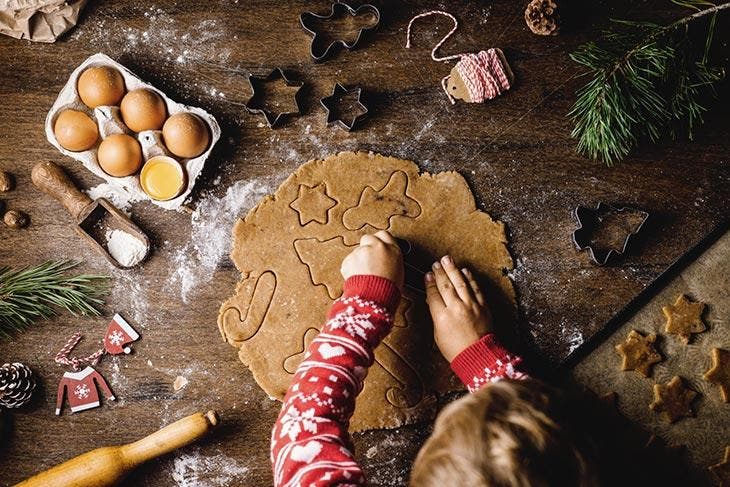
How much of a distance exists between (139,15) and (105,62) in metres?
0.16

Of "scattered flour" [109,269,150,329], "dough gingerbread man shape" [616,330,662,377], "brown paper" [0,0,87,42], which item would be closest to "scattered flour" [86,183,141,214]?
"scattered flour" [109,269,150,329]

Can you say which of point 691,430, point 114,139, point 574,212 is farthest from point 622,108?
point 114,139

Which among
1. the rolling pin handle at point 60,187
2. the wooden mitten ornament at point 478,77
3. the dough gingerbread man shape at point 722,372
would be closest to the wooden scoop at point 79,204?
the rolling pin handle at point 60,187

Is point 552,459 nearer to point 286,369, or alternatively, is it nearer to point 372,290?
point 372,290

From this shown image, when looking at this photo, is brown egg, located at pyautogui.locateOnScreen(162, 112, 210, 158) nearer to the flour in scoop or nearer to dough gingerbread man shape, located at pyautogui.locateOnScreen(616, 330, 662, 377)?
the flour in scoop

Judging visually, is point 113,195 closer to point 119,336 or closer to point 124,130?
point 124,130

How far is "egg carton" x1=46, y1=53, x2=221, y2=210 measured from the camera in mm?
1243

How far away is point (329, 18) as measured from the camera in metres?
1.35

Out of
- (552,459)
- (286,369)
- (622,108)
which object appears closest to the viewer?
(552,459)

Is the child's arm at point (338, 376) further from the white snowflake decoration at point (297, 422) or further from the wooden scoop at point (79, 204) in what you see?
the wooden scoop at point (79, 204)

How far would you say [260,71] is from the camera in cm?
134

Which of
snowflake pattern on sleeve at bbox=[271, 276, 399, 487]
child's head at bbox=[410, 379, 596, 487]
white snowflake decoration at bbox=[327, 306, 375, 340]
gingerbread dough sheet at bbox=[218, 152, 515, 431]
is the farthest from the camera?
gingerbread dough sheet at bbox=[218, 152, 515, 431]

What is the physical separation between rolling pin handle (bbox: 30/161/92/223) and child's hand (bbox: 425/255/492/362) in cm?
78

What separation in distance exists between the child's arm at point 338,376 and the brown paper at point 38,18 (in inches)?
33.1
